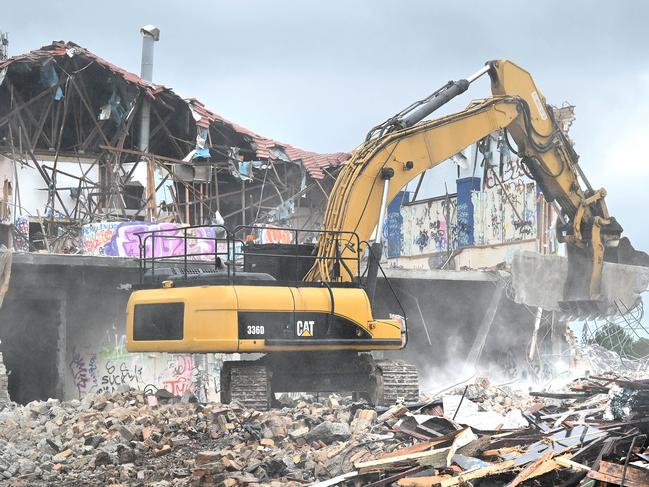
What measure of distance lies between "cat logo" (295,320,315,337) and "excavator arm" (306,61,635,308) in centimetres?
94

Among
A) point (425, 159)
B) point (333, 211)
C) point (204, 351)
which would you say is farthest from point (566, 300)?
point (204, 351)

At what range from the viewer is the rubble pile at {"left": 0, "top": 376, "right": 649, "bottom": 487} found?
7.82 m

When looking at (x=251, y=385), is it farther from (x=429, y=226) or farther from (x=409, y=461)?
(x=429, y=226)

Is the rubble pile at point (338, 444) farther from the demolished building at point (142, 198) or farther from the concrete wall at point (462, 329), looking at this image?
the concrete wall at point (462, 329)

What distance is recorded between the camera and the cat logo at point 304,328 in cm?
1275

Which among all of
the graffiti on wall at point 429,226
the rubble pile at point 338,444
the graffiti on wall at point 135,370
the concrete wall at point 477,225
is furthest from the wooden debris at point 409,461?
the graffiti on wall at point 429,226

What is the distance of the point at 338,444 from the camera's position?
10.3m

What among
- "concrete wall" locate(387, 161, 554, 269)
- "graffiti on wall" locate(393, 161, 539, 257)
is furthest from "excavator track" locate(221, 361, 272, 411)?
"graffiti on wall" locate(393, 161, 539, 257)

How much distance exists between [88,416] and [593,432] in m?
7.17

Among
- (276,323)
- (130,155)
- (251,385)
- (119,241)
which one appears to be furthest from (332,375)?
(130,155)

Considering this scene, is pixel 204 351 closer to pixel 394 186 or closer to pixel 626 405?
pixel 394 186

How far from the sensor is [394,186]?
47.7ft

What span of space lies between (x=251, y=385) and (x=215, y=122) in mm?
14553

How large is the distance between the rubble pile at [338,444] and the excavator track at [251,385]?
1.31ft
